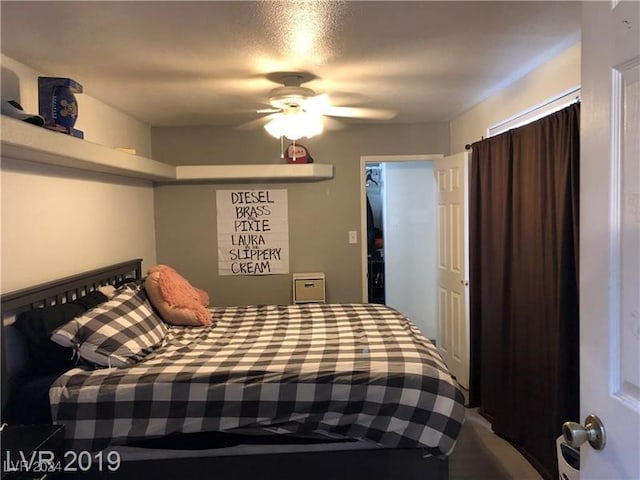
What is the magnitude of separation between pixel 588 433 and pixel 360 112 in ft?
10.6

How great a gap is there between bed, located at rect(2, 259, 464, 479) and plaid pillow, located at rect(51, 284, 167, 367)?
0.08 meters

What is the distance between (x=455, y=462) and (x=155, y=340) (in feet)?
6.02

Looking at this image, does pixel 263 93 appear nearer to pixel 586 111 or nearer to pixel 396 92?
pixel 396 92

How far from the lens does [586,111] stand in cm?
106

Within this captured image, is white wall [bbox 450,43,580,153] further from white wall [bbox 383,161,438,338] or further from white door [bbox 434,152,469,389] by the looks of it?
white wall [bbox 383,161,438,338]

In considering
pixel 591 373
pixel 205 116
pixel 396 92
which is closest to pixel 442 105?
pixel 396 92

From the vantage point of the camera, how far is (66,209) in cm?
287

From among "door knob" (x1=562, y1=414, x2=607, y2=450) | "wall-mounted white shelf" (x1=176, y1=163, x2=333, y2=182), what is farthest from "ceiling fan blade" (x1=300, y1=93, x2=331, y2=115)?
"door knob" (x1=562, y1=414, x2=607, y2=450)

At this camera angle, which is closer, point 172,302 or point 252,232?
point 172,302

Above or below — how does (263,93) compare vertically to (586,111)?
above
